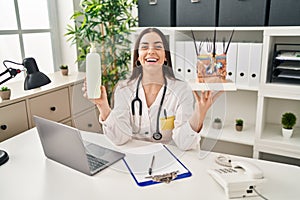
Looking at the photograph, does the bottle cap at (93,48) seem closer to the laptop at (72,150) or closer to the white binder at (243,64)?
the laptop at (72,150)

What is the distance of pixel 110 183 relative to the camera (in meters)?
0.98

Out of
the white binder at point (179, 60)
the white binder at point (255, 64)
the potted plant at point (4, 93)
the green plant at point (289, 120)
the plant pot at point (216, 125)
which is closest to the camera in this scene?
the white binder at point (179, 60)

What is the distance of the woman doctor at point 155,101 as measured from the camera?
0.95 meters

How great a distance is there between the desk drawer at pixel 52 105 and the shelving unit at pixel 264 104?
3.26 feet

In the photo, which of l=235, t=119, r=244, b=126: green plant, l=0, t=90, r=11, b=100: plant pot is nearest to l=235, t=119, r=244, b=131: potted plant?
l=235, t=119, r=244, b=126: green plant

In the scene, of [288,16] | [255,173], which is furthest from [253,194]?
[288,16]

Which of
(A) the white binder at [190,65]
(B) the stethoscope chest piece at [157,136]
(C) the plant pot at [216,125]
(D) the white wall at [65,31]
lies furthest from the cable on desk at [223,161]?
(D) the white wall at [65,31]

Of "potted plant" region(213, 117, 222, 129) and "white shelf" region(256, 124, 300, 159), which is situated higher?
"potted plant" region(213, 117, 222, 129)

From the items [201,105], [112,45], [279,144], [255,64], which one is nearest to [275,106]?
[279,144]

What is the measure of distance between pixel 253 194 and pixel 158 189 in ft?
1.02

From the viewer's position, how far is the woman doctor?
953 mm

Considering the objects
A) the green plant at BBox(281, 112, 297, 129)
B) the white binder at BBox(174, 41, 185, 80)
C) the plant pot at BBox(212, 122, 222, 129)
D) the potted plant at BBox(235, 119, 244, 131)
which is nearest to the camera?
the white binder at BBox(174, 41, 185, 80)

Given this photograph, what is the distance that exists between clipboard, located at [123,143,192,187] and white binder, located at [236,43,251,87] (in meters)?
0.85

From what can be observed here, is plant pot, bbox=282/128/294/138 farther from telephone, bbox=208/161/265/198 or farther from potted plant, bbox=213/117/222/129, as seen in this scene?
telephone, bbox=208/161/265/198
